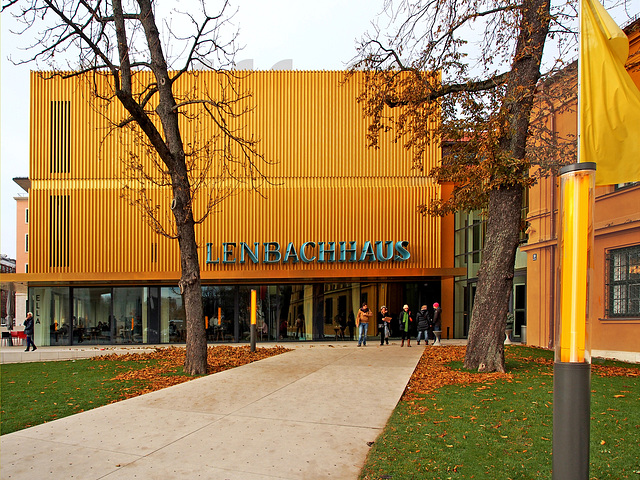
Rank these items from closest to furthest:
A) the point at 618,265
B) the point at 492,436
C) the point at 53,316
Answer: the point at 492,436, the point at 618,265, the point at 53,316

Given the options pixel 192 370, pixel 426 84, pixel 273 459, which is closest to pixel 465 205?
pixel 426 84

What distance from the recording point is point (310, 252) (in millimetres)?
25016

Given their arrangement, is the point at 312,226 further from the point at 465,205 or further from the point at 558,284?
the point at 558,284

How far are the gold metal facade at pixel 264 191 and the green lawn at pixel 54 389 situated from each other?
10.8m

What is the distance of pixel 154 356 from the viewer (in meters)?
16.2

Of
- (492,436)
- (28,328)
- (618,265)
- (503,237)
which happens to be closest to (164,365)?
(503,237)

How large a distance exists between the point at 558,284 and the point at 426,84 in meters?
9.95

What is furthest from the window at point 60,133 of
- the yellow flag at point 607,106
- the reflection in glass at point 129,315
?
the yellow flag at point 607,106

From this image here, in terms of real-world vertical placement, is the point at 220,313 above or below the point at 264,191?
below

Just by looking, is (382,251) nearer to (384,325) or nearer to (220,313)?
(384,325)

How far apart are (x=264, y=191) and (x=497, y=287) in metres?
15.8

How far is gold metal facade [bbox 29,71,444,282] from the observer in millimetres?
25141

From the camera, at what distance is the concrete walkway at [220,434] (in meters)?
5.58

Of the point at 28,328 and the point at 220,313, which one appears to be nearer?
the point at 28,328
